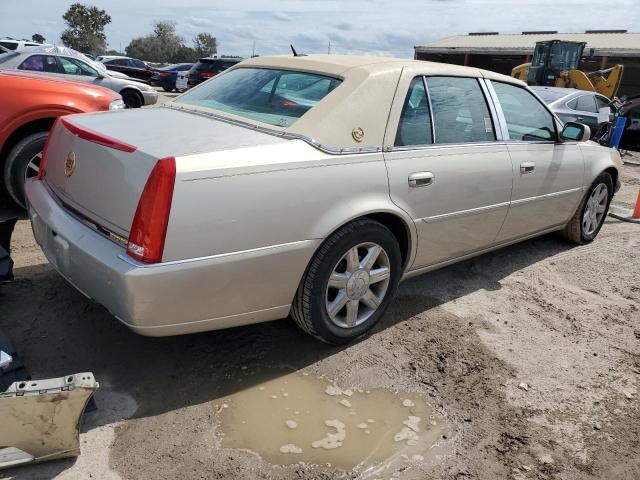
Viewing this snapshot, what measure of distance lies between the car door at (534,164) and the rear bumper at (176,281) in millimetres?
2019

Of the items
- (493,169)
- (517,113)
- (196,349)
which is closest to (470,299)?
(493,169)

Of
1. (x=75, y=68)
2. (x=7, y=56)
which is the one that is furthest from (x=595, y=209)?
(x=75, y=68)

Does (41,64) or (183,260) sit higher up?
(41,64)

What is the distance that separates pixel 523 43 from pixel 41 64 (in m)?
28.7

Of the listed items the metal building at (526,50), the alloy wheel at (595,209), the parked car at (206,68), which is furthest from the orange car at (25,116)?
the metal building at (526,50)

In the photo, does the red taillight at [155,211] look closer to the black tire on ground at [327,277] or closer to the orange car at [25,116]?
the black tire on ground at [327,277]

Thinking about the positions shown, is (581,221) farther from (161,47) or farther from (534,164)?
(161,47)

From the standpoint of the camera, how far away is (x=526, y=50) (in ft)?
98.2

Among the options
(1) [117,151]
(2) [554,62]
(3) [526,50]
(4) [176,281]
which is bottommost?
(4) [176,281]

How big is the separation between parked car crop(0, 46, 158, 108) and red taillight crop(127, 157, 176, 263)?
9.14 m

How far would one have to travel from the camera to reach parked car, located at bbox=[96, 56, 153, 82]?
2323cm

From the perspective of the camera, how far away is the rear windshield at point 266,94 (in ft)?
10.3

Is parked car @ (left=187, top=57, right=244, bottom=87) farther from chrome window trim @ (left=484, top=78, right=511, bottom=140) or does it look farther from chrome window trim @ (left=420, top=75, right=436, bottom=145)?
chrome window trim @ (left=420, top=75, right=436, bottom=145)

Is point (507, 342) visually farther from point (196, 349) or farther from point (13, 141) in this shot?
point (13, 141)
